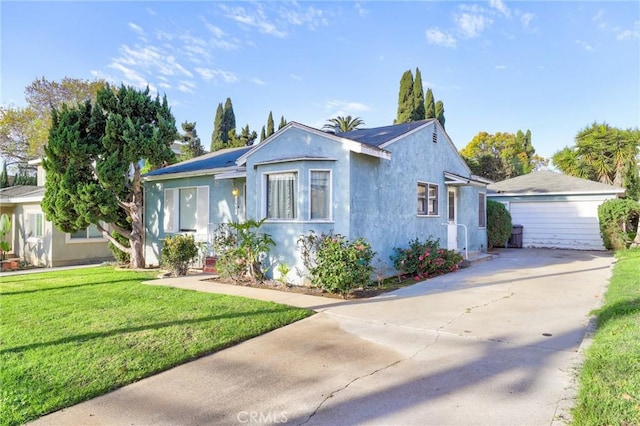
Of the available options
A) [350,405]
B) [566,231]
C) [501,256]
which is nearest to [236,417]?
[350,405]

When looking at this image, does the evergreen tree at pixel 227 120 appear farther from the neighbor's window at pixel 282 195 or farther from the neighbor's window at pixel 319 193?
the neighbor's window at pixel 319 193

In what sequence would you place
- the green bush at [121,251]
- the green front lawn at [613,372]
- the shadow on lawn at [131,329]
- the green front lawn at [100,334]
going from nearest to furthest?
the green front lawn at [613,372] → the green front lawn at [100,334] → the shadow on lawn at [131,329] → the green bush at [121,251]

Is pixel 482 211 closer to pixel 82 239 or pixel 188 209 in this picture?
pixel 188 209

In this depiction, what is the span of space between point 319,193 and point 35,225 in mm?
13932

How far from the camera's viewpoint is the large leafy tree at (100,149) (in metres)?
10.6

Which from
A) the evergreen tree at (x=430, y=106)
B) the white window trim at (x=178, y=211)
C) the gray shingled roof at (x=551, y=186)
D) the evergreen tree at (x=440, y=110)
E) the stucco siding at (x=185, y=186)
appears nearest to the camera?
the stucco siding at (x=185, y=186)

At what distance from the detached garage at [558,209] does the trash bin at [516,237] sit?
28 cm

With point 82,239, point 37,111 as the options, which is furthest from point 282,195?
point 37,111

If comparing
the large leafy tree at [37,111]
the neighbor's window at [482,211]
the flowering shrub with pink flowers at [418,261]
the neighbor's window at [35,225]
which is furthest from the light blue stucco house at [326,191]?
the large leafy tree at [37,111]

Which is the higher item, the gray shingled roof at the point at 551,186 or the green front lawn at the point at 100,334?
the gray shingled roof at the point at 551,186

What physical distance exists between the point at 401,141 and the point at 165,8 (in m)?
8.12

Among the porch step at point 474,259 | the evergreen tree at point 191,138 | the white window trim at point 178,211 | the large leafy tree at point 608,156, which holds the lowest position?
the porch step at point 474,259

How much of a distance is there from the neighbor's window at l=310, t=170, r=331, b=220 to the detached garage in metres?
13.7

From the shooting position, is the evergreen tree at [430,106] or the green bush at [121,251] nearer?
the green bush at [121,251]
